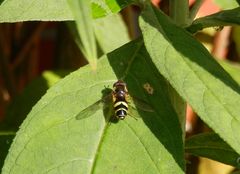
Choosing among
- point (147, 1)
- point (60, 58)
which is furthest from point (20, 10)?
point (60, 58)

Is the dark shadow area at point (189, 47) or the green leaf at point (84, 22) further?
the dark shadow area at point (189, 47)

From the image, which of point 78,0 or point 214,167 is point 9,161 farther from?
point 214,167

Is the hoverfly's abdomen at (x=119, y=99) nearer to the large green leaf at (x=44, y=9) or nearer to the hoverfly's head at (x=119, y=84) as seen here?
the hoverfly's head at (x=119, y=84)

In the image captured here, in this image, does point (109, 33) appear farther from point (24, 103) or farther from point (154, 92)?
point (154, 92)

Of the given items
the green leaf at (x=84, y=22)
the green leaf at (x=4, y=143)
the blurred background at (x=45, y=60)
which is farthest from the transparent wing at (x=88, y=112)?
the blurred background at (x=45, y=60)

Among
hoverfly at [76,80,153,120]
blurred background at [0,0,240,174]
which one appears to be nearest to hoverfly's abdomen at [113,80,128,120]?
hoverfly at [76,80,153,120]

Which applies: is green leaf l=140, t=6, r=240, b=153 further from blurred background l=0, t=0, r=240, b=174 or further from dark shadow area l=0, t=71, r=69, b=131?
dark shadow area l=0, t=71, r=69, b=131
